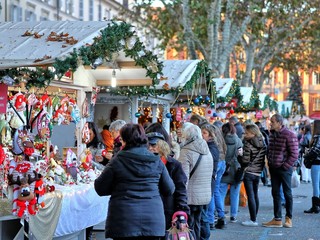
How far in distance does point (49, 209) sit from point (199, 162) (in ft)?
5.70

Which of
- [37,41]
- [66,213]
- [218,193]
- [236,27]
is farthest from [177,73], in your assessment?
[236,27]

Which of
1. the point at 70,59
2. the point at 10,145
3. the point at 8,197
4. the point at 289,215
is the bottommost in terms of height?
the point at 289,215

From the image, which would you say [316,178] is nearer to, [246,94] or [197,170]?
[197,170]

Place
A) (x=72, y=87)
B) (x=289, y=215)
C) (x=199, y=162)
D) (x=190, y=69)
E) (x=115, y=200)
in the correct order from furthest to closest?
1. (x=190, y=69)
2. (x=289, y=215)
3. (x=72, y=87)
4. (x=199, y=162)
5. (x=115, y=200)

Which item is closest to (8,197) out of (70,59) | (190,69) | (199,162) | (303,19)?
(70,59)

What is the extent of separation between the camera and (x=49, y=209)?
844 centimetres

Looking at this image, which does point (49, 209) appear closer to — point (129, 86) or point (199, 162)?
point (199, 162)

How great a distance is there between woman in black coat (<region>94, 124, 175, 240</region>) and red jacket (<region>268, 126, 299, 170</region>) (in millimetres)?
5367

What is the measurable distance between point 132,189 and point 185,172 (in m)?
2.34

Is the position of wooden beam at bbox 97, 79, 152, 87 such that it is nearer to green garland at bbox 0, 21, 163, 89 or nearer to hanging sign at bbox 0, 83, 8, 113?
green garland at bbox 0, 21, 163, 89

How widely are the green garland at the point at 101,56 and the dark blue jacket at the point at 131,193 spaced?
220cm

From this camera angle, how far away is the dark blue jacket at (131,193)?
244 inches

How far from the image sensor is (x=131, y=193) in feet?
20.4

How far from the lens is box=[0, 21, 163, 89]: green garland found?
27.2 ft
